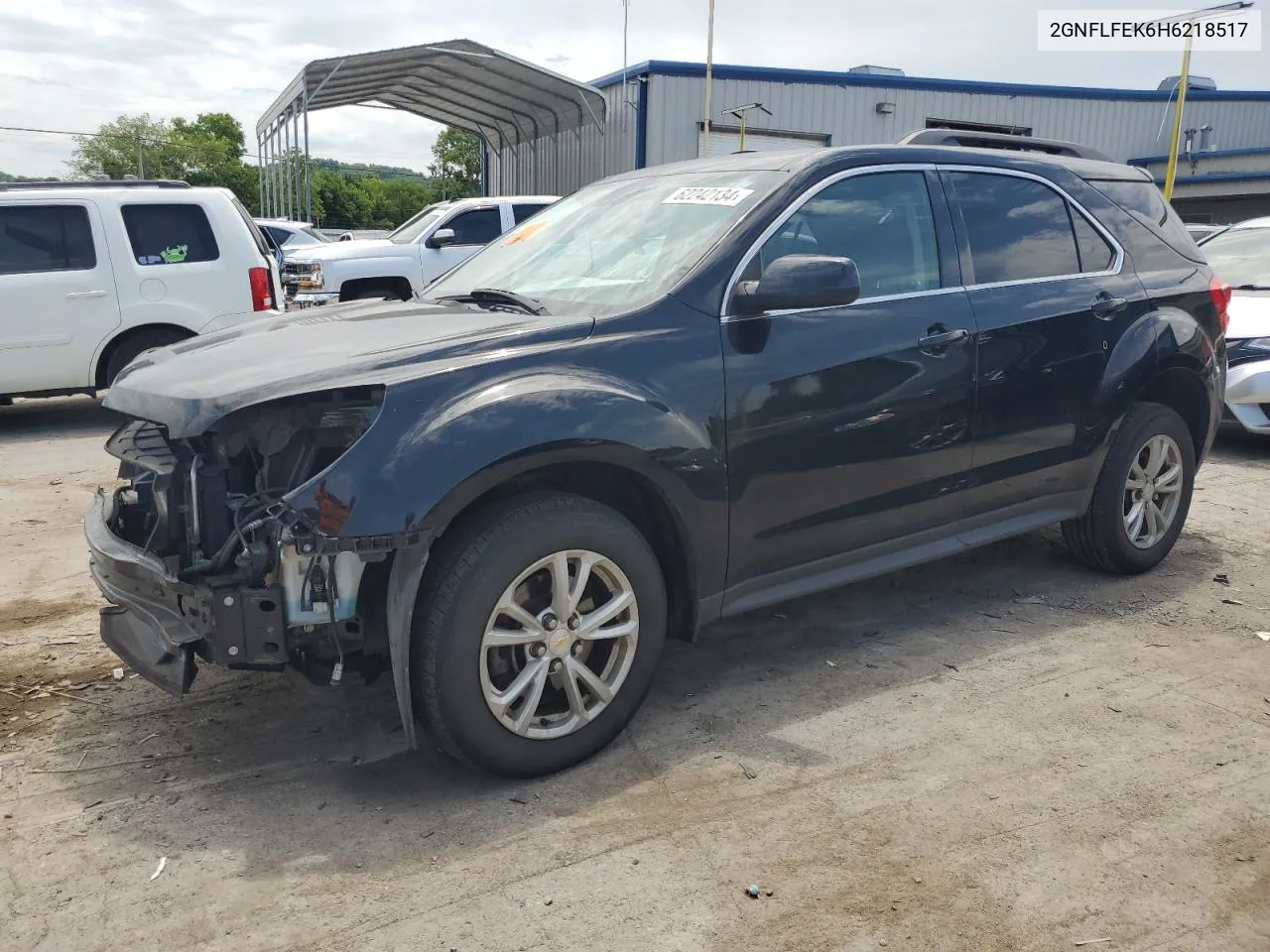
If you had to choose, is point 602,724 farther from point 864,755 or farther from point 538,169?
point 538,169

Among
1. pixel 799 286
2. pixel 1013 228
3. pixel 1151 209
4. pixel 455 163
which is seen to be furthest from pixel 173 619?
pixel 455 163

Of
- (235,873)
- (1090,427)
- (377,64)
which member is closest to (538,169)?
(377,64)

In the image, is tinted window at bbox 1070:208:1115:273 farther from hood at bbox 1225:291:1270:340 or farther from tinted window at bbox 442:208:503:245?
tinted window at bbox 442:208:503:245

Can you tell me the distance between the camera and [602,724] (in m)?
3.15

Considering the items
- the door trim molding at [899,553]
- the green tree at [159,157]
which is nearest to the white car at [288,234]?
the door trim molding at [899,553]

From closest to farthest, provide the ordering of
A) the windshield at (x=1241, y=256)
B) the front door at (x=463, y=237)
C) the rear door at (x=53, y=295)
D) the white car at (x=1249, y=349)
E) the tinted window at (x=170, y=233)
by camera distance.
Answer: the white car at (x=1249, y=349), the rear door at (x=53, y=295), the windshield at (x=1241, y=256), the tinted window at (x=170, y=233), the front door at (x=463, y=237)

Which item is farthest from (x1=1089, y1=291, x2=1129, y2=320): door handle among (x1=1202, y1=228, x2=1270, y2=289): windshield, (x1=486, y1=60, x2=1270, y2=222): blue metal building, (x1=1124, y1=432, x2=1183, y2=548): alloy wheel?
(x1=486, y1=60, x2=1270, y2=222): blue metal building

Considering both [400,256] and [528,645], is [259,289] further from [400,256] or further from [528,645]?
[528,645]

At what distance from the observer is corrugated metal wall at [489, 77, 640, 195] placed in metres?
21.5

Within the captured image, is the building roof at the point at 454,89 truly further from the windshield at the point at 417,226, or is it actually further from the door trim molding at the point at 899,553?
the door trim molding at the point at 899,553

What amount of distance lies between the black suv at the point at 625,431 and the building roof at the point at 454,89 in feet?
55.1

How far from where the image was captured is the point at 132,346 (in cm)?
876

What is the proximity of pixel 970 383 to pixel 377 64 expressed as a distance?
1918 centimetres

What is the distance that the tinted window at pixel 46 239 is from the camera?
332 inches
